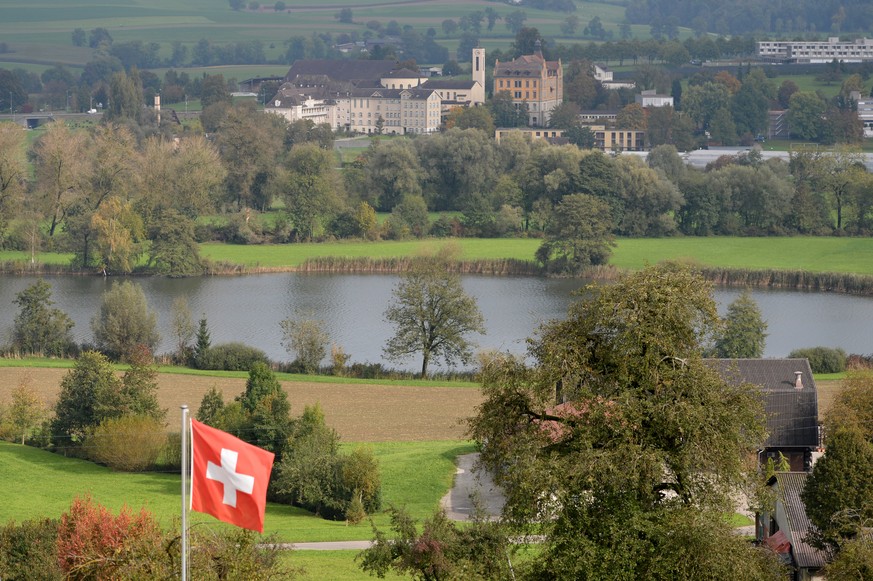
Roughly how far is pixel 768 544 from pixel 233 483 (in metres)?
10.9

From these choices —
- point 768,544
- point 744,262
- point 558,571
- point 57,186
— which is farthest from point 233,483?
point 57,186

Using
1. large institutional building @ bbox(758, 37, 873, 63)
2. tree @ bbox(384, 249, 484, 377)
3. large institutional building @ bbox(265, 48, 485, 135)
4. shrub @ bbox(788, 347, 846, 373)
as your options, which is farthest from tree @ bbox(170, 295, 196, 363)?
large institutional building @ bbox(758, 37, 873, 63)

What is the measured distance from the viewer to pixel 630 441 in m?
18.1

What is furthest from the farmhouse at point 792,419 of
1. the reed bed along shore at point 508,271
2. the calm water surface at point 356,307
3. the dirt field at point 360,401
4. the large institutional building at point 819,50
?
the large institutional building at point 819,50

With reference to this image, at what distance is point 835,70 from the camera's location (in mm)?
137750

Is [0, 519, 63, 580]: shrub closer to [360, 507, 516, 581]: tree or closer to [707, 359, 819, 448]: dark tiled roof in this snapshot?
[360, 507, 516, 581]: tree

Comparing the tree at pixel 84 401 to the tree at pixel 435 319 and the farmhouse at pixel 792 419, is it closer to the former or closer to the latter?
the tree at pixel 435 319

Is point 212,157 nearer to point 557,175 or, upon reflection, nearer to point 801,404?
point 557,175

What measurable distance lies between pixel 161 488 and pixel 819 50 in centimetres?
15597

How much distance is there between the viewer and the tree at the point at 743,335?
4238 centimetres

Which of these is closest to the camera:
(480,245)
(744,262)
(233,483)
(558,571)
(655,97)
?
(233,483)

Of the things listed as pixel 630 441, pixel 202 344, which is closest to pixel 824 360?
pixel 202 344

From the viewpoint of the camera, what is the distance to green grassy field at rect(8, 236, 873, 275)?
211 ft

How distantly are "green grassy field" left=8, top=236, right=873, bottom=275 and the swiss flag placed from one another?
4915 centimetres
